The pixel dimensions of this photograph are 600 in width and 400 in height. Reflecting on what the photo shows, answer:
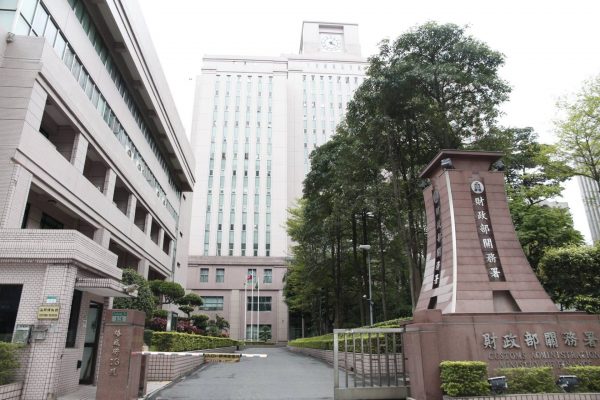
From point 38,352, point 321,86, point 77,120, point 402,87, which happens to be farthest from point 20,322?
point 321,86

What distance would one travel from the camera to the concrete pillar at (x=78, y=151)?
15673mm

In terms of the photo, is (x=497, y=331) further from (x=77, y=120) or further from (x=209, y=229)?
(x=209, y=229)

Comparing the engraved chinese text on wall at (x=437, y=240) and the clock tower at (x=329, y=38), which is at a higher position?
the clock tower at (x=329, y=38)

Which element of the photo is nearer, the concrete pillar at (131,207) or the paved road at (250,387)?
the paved road at (250,387)

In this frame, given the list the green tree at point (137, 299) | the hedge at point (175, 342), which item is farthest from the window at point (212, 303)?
the green tree at point (137, 299)

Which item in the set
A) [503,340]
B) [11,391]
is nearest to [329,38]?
[503,340]

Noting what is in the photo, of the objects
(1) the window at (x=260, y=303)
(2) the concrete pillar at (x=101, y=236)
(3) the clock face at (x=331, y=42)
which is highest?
(3) the clock face at (x=331, y=42)

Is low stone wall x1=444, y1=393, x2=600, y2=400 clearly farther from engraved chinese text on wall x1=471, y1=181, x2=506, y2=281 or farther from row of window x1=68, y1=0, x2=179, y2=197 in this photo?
row of window x1=68, y1=0, x2=179, y2=197

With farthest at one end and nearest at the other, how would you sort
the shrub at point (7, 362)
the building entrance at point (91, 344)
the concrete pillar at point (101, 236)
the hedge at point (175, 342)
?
the concrete pillar at point (101, 236) → the hedge at point (175, 342) → the building entrance at point (91, 344) → the shrub at point (7, 362)

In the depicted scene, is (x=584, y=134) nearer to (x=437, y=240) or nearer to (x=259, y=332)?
(x=437, y=240)

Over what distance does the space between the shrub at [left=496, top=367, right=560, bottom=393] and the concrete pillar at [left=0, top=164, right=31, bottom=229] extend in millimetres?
12732

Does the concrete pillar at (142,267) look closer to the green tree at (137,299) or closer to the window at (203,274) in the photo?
the green tree at (137,299)

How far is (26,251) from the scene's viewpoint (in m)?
9.16

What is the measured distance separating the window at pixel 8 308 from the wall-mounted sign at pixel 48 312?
23.6 inches
